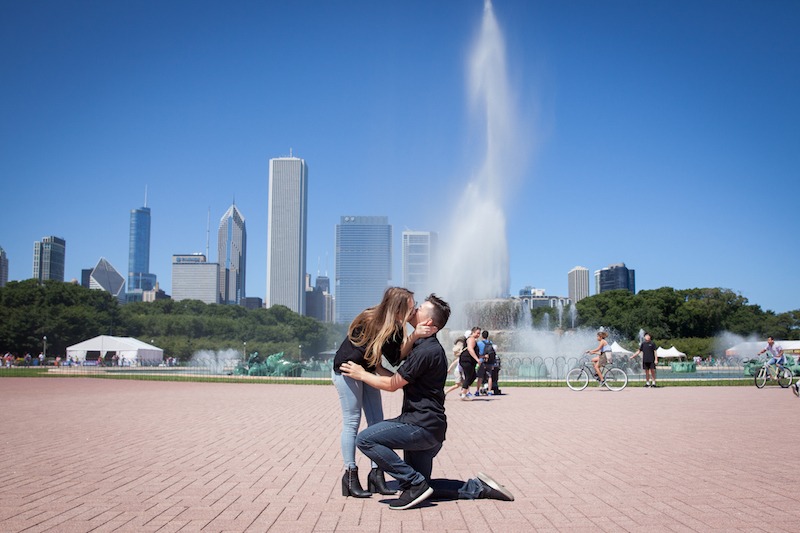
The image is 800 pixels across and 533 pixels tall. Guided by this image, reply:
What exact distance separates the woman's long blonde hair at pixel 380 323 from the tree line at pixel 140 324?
3175 inches

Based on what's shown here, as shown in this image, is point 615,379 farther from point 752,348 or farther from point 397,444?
point 752,348

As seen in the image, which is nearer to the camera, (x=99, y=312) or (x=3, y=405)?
(x=3, y=405)

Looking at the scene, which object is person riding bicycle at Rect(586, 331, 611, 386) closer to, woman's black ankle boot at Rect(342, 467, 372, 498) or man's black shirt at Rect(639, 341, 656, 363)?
man's black shirt at Rect(639, 341, 656, 363)

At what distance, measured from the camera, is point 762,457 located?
27.7 feet

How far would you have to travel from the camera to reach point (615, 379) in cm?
2250

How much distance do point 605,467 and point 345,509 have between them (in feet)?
11.1

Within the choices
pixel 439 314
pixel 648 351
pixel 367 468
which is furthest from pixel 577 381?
pixel 439 314

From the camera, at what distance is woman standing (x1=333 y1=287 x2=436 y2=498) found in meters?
6.09

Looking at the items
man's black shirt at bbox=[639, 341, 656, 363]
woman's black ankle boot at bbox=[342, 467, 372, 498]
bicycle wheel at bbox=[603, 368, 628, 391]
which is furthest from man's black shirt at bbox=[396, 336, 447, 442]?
man's black shirt at bbox=[639, 341, 656, 363]

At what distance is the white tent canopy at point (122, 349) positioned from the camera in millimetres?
56022

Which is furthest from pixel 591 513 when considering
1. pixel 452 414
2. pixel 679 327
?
pixel 679 327

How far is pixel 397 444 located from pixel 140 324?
329 feet

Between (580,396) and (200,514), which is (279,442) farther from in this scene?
(580,396)

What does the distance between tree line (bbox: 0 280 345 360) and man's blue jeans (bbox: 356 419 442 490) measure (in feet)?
265
